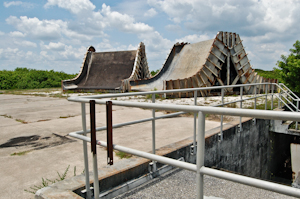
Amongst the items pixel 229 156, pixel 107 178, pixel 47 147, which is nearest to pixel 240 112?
pixel 107 178

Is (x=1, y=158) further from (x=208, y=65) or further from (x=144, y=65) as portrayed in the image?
(x=144, y=65)

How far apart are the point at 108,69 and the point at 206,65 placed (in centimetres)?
864

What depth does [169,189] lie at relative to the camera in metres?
2.90

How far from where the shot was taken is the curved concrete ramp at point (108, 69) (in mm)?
18156

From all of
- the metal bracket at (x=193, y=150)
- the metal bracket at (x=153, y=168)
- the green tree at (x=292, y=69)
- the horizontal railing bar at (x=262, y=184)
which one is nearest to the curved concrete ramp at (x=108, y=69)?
the green tree at (x=292, y=69)

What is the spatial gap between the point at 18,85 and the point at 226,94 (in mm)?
23533

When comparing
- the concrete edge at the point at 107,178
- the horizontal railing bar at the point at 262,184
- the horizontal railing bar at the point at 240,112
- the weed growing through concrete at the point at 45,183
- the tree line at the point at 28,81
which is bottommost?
the weed growing through concrete at the point at 45,183

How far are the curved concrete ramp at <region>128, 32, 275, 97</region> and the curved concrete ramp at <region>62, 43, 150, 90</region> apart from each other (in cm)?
256

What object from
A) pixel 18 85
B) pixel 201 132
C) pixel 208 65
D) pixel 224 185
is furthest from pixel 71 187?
pixel 18 85

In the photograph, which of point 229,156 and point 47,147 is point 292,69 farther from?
point 47,147

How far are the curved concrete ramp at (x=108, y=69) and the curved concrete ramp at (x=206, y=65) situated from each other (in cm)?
256

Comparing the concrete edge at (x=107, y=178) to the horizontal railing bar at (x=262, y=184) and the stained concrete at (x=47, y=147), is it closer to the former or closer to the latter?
the stained concrete at (x=47, y=147)

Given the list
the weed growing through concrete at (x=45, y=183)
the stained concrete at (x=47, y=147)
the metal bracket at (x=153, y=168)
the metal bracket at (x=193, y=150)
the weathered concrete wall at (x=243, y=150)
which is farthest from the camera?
the weathered concrete wall at (x=243, y=150)

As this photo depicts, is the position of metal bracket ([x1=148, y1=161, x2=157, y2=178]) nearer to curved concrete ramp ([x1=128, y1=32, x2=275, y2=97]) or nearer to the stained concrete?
the stained concrete
